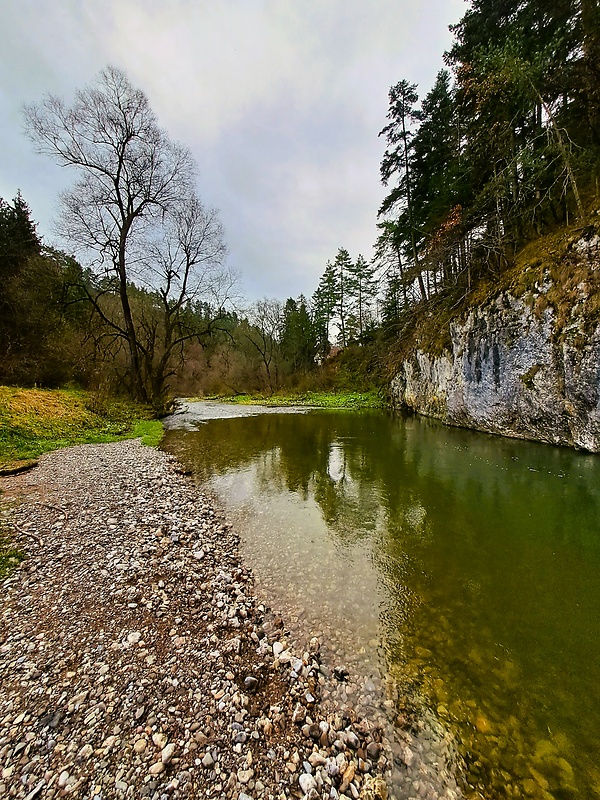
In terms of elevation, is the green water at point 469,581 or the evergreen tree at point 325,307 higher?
the evergreen tree at point 325,307

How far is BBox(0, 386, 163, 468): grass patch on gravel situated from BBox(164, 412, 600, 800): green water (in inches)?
163

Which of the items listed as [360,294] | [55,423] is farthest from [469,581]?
[360,294]

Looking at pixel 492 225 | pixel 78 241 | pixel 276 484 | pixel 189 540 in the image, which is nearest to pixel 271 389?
pixel 78 241

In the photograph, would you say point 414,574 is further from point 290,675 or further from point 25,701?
point 25,701

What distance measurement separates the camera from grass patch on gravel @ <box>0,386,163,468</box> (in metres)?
8.34

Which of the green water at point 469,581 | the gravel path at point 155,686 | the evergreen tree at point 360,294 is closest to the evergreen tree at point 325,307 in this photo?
the evergreen tree at point 360,294

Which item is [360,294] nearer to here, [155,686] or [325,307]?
[325,307]

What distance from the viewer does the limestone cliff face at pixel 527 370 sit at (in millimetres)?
8250

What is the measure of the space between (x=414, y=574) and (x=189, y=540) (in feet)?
10.2

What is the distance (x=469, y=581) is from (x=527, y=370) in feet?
27.8

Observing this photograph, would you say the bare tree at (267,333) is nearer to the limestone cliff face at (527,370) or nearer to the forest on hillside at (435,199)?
the forest on hillside at (435,199)

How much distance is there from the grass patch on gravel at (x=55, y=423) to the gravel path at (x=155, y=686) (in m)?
5.09

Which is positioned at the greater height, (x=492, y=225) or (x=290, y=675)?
(x=492, y=225)

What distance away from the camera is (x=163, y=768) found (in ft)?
6.05
